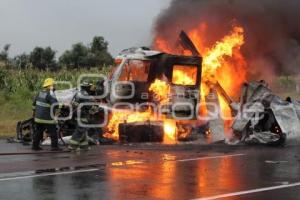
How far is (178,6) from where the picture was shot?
17891mm

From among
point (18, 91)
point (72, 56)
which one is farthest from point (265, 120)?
point (72, 56)

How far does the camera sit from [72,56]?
5369cm

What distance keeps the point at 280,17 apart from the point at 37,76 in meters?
17.8

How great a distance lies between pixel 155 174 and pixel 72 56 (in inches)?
1774

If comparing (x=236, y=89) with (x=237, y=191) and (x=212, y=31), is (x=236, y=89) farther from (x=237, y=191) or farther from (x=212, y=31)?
(x=237, y=191)

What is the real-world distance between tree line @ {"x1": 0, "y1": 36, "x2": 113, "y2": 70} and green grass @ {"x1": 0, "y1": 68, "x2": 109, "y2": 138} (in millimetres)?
18170

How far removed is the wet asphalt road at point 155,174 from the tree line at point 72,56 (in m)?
38.0

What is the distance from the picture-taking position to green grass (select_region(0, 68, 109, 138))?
983 inches

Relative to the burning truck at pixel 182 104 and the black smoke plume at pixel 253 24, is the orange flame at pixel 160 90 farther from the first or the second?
the black smoke plume at pixel 253 24

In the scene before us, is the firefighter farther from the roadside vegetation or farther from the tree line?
the tree line

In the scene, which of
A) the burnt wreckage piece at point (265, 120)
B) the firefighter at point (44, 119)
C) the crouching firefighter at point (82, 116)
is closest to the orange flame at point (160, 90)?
the crouching firefighter at point (82, 116)

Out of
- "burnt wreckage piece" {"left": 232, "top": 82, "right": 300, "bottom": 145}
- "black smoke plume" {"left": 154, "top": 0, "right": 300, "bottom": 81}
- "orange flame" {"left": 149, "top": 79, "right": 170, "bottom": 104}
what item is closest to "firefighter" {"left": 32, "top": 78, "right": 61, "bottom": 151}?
"orange flame" {"left": 149, "top": 79, "right": 170, "bottom": 104}

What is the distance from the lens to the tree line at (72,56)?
51.6 m

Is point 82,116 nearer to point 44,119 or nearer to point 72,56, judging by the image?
point 44,119
